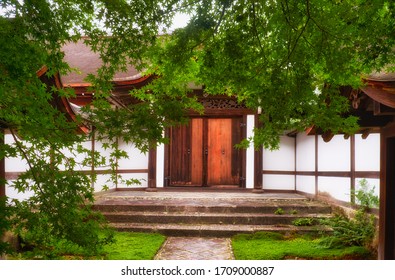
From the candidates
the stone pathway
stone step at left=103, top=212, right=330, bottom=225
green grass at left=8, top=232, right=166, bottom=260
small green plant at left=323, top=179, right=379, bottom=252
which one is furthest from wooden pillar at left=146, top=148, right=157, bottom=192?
small green plant at left=323, top=179, right=379, bottom=252

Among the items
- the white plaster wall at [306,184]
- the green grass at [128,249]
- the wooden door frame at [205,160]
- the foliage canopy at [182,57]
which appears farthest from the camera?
the wooden door frame at [205,160]

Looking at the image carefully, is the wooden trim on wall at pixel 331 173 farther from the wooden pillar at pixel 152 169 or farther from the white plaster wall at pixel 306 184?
the wooden pillar at pixel 152 169

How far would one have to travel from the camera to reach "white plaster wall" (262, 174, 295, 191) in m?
11.8

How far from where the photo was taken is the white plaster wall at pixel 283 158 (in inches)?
463

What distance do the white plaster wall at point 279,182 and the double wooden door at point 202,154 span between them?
36.4 inches

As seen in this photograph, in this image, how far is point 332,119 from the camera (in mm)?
3207

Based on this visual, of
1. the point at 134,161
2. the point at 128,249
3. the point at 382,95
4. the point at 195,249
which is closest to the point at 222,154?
the point at 134,161

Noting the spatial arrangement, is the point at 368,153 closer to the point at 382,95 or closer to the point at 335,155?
the point at 335,155

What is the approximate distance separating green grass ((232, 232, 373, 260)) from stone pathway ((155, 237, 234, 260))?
19cm

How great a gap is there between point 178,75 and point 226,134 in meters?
8.90

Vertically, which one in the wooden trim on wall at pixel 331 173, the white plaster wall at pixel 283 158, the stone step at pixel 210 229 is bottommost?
the stone step at pixel 210 229

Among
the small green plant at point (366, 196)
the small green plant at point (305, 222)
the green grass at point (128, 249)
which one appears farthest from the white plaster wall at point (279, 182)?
the green grass at point (128, 249)

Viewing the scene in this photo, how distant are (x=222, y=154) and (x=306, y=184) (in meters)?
2.86

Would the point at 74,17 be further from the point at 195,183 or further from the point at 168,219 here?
the point at 195,183
